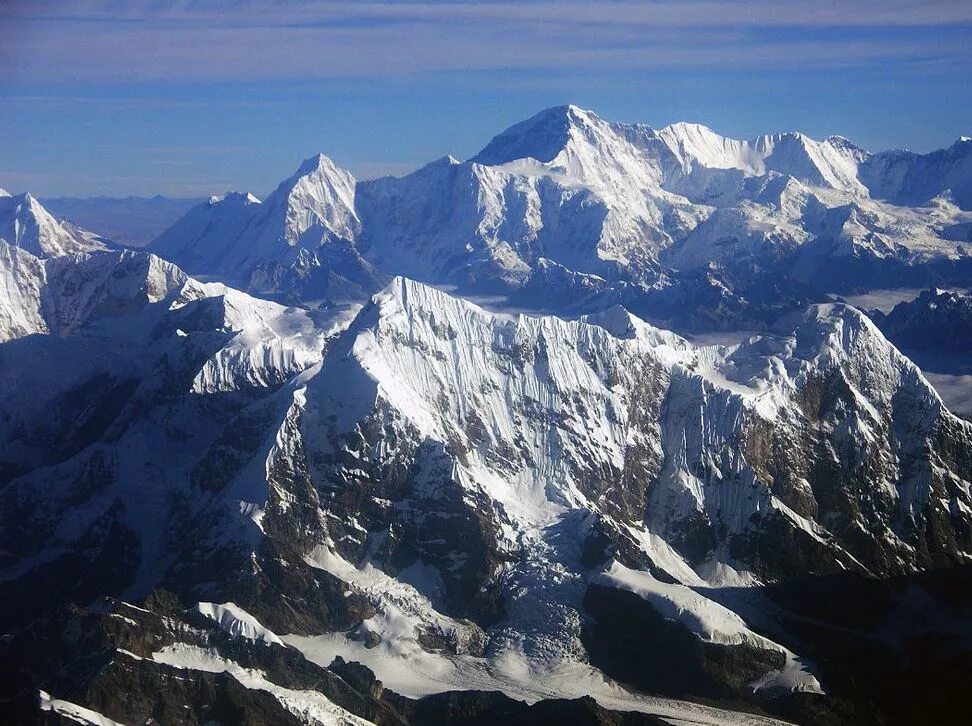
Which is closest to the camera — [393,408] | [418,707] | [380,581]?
[418,707]

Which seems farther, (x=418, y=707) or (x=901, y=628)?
(x=901, y=628)

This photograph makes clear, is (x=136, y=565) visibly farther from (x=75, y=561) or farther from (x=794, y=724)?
(x=794, y=724)

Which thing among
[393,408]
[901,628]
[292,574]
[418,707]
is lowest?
[418,707]

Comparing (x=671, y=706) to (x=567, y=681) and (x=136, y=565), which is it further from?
(x=136, y=565)

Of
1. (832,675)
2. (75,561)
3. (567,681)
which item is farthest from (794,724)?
(75,561)

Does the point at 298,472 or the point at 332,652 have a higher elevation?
the point at 298,472

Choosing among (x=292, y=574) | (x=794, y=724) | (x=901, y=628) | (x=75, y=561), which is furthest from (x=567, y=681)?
(x=75, y=561)

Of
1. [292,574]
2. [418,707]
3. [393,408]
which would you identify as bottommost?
[418,707]

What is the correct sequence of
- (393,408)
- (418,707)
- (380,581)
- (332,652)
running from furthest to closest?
1. (393,408)
2. (380,581)
3. (332,652)
4. (418,707)

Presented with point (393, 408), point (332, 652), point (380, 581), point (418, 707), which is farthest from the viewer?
point (393, 408)
